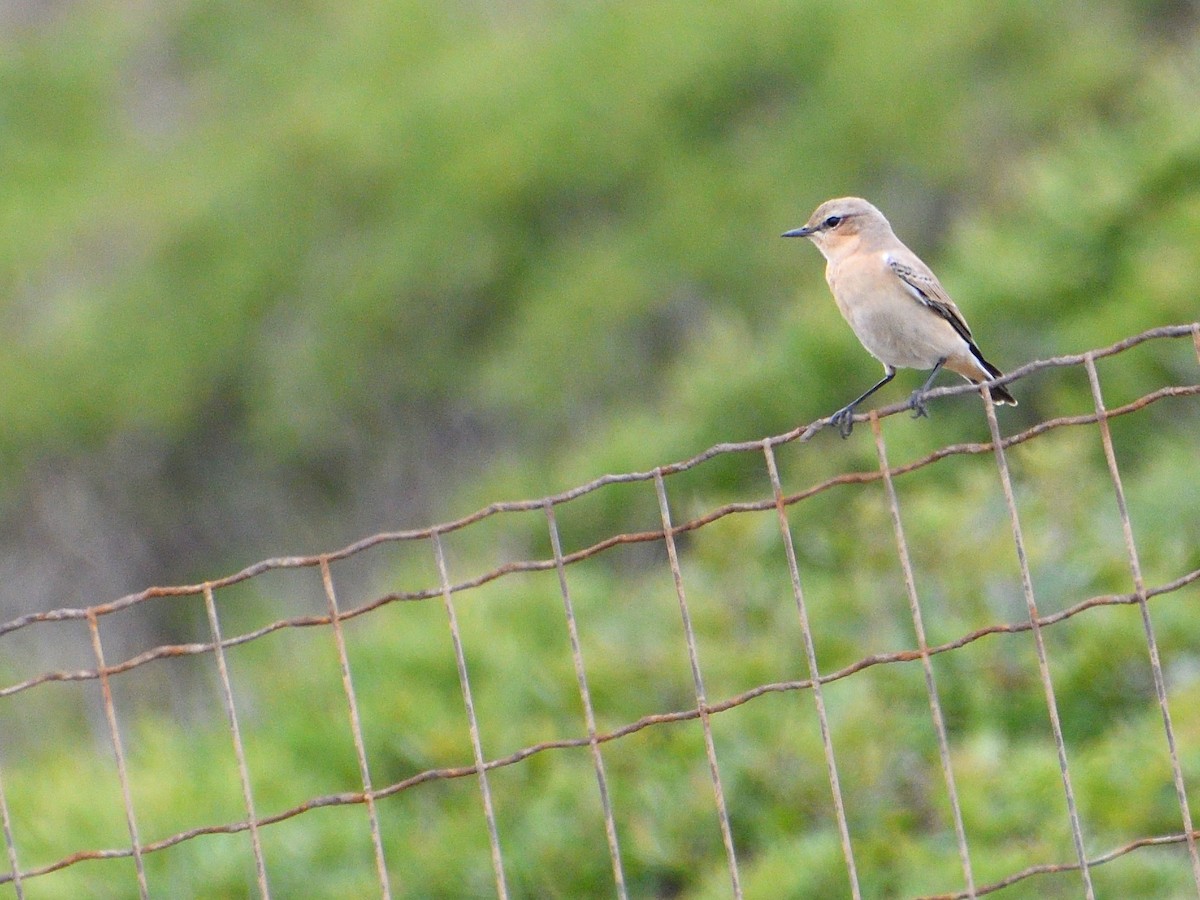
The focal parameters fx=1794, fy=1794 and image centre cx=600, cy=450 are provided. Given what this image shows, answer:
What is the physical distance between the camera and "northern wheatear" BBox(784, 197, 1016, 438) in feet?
18.8

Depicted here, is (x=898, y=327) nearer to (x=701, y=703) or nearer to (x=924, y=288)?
(x=924, y=288)

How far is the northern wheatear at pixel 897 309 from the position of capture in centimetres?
573

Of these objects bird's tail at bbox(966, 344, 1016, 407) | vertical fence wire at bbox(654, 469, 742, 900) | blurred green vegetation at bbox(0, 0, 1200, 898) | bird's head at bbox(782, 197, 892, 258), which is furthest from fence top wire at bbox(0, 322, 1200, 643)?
bird's head at bbox(782, 197, 892, 258)

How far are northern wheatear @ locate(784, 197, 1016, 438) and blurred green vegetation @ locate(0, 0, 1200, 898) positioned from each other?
117 cm


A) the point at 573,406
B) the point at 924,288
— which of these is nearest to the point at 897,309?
the point at 924,288

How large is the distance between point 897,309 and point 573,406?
1083 centimetres

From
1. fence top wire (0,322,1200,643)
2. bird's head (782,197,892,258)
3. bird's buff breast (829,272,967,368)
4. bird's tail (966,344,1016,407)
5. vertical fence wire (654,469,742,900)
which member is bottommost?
vertical fence wire (654,469,742,900)

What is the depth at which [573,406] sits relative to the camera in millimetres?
16500

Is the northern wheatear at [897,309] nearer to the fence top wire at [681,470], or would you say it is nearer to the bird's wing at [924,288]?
the bird's wing at [924,288]

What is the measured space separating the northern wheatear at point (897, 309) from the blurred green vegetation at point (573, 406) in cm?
117

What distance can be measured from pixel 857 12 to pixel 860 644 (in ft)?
38.9

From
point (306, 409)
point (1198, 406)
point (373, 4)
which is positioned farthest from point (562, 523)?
point (373, 4)

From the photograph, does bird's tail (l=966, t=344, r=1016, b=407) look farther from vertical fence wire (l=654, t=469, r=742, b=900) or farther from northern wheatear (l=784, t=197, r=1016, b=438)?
vertical fence wire (l=654, t=469, r=742, b=900)

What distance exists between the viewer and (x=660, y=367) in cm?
1686
